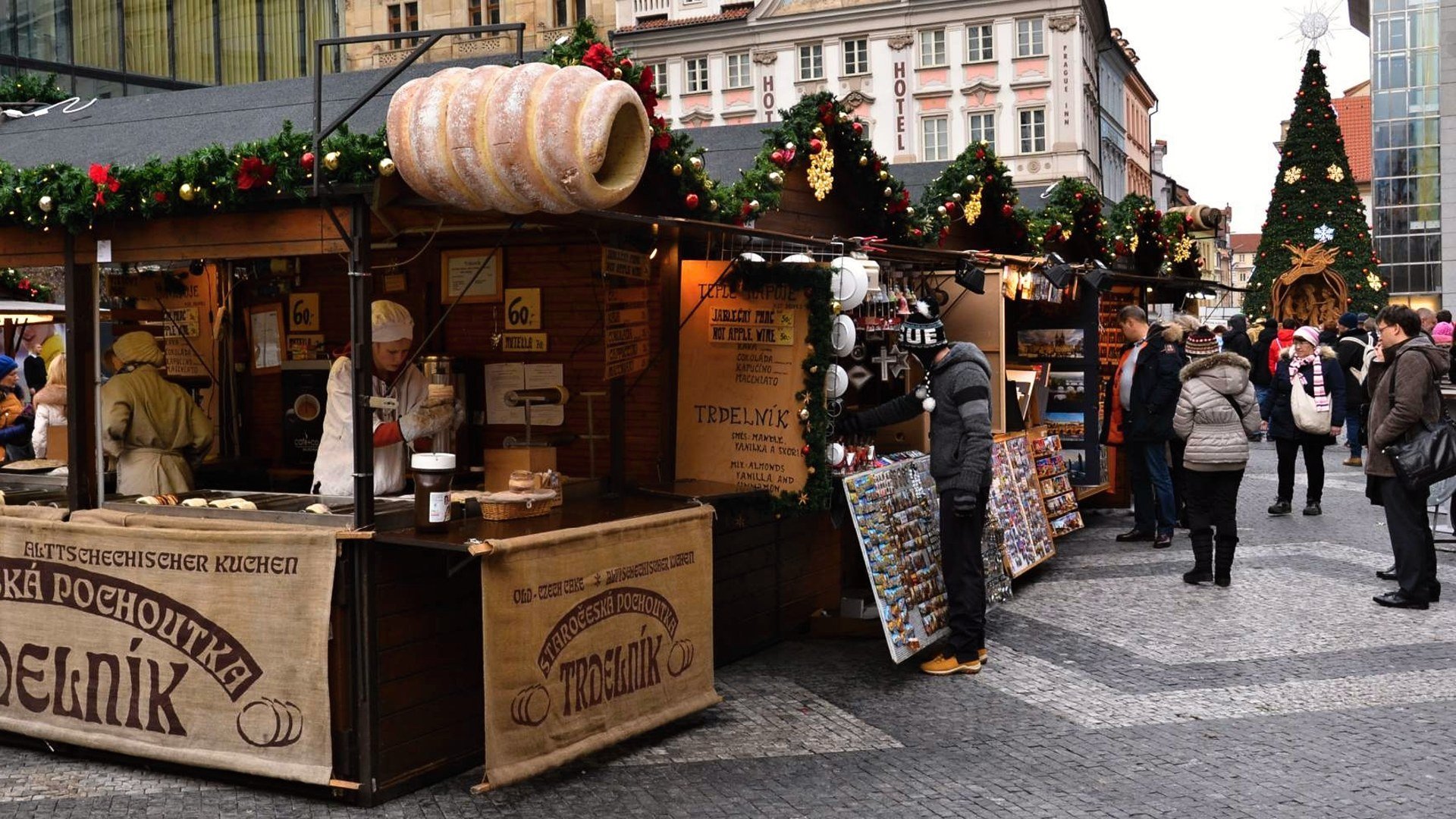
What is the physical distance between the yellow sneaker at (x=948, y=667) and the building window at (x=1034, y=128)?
156 ft

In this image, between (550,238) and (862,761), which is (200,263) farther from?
(862,761)

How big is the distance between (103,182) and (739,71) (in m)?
52.7

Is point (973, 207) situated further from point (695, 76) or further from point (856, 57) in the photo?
point (695, 76)

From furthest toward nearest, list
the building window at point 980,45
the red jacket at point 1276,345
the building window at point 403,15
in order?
the building window at point 403,15 → the building window at point 980,45 → the red jacket at point 1276,345

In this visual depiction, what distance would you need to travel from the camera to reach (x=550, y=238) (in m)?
7.92

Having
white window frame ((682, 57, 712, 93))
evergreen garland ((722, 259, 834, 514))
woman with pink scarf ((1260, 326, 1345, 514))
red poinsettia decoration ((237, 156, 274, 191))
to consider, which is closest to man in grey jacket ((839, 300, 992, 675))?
evergreen garland ((722, 259, 834, 514))

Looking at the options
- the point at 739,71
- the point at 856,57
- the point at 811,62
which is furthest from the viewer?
the point at 739,71

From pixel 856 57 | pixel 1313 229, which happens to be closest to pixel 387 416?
pixel 1313 229

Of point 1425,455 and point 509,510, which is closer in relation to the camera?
point 509,510

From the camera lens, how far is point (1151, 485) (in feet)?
39.1

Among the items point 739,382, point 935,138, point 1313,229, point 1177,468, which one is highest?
point 935,138

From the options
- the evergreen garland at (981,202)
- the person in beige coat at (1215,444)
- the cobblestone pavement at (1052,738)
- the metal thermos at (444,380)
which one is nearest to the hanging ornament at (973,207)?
the evergreen garland at (981,202)

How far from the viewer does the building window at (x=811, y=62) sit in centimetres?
5603

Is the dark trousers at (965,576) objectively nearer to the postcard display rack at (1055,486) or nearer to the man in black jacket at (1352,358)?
the postcard display rack at (1055,486)
